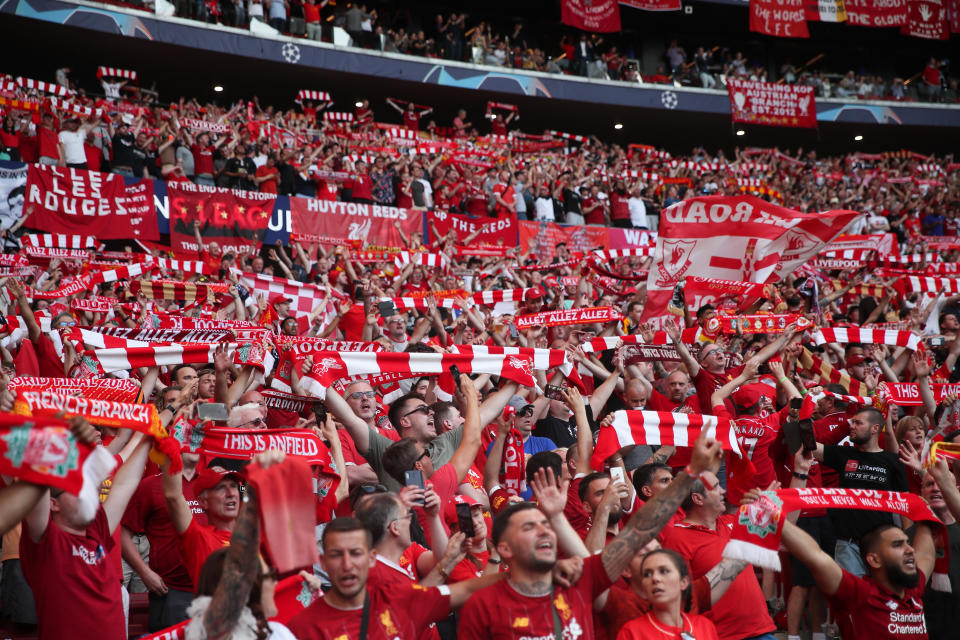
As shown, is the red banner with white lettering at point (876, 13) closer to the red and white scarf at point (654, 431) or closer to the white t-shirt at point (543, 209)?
the white t-shirt at point (543, 209)

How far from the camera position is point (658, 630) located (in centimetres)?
365

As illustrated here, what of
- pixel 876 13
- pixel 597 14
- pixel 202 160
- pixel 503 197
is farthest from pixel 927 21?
pixel 202 160

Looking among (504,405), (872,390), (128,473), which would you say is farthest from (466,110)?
(128,473)

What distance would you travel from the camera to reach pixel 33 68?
72.8 feet

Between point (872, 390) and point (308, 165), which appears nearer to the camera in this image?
point (872, 390)

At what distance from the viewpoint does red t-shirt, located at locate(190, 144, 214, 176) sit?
14766mm

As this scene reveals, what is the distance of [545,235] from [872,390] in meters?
9.68

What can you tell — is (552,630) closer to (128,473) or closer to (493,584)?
(493,584)

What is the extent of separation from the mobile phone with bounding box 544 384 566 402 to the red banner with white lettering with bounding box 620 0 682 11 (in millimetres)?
22926

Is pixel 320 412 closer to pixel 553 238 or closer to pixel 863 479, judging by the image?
pixel 863 479

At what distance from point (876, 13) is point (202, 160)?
2370 cm

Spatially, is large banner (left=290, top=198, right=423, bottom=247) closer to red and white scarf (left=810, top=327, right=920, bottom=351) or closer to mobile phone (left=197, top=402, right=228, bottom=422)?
red and white scarf (left=810, top=327, right=920, bottom=351)

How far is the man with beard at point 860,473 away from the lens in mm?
5840

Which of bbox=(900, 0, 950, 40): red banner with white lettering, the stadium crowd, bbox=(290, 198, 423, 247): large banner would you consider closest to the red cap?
the stadium crowd
